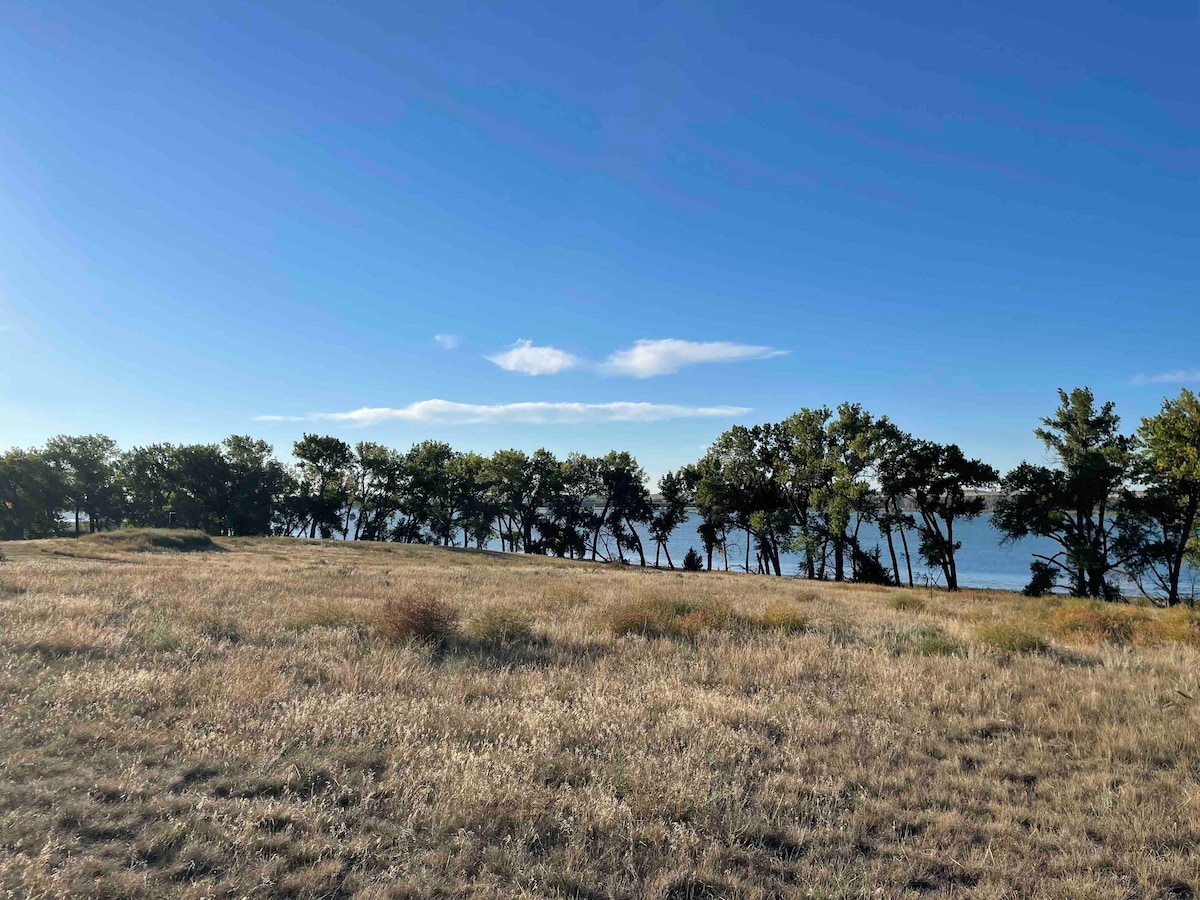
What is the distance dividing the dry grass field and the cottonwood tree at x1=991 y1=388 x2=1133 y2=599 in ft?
115

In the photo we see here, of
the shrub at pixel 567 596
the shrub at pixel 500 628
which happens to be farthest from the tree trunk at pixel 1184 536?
the shrub at pixel 500 628

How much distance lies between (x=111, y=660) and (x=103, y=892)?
6.22 meters

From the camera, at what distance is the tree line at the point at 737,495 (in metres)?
39.2

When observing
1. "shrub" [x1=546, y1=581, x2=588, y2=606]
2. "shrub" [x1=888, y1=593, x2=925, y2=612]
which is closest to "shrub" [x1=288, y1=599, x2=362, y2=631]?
"shrub" [x1=546, y1=581, x2=588, y2=606]

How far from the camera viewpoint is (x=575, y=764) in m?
5.70

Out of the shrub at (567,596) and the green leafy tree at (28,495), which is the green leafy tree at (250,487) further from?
the shrub at (567,596)

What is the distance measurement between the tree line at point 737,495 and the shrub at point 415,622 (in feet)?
126

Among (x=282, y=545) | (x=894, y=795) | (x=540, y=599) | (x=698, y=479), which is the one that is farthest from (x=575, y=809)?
(x=698, y=479)

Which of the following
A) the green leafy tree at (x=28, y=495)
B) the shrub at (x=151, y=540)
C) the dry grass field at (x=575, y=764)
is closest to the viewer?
the dry grass field at (x=575, y=764)

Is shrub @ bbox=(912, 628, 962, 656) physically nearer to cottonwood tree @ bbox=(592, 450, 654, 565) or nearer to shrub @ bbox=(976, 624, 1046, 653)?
shrub @ bbox=(976, 624, 1046, 653)

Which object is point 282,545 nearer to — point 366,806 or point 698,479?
point 698,479

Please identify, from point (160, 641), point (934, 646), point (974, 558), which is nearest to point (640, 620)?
point (934, 646)

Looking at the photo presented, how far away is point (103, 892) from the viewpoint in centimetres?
364

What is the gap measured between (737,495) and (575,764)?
179 ft
